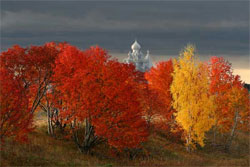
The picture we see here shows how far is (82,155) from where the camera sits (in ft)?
87.8

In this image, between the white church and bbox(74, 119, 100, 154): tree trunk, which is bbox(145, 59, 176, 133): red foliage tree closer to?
bbox(74, 119, 100, 154): tree trunk

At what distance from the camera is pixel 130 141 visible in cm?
2448

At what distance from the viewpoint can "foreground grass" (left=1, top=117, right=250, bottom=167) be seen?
2277cm

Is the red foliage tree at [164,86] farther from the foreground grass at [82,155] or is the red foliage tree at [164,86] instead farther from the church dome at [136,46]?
the church dome at [136,46]

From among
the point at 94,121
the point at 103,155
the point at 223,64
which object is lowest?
the point at 103,155

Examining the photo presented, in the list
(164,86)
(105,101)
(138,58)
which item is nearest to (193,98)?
(164,86)

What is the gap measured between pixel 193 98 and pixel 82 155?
15.4 meters

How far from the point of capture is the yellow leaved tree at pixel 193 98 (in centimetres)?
3394

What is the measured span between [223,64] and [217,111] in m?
9.09

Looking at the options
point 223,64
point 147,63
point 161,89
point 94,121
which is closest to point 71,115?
point 94,121

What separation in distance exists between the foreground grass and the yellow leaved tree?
3481 mm

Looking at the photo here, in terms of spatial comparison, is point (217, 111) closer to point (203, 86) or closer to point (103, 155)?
point (203, 86)

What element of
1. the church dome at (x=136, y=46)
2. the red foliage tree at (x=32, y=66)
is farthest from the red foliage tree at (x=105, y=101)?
the church dome at (x=136, y=46)

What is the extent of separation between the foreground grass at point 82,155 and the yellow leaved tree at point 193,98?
11.4 feet
